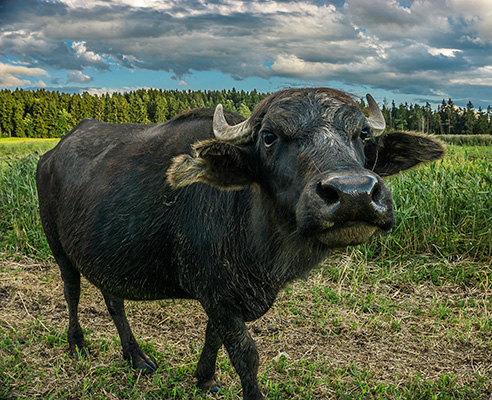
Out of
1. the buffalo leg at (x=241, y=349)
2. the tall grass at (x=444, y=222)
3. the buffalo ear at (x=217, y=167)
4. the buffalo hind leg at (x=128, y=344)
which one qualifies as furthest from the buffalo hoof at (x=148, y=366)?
the tall grass at (x=444, y=222)

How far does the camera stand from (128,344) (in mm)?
4164

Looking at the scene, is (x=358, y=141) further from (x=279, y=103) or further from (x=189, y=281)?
(x=189, y=281)

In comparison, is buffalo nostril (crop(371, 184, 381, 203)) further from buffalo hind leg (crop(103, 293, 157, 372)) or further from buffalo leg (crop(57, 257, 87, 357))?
buffalo leg (crop(57, 257, 87, 357))

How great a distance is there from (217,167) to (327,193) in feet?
2.70

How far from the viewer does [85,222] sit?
3.68 metres

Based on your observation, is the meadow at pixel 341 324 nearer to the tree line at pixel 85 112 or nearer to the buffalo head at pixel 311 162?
the buffalo head at pixel 311 162

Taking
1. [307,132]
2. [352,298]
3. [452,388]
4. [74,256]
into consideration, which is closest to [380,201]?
[307,132]

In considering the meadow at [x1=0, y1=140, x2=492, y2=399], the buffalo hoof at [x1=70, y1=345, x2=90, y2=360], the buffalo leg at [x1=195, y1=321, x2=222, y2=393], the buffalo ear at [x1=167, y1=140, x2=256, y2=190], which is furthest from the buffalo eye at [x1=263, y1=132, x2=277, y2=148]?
the buffalo hoof at [x1=70, y1=345, x2=90, y2=360]

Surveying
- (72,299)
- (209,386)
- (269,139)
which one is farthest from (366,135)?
(72,299)

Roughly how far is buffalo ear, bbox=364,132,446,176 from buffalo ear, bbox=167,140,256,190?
0.92m

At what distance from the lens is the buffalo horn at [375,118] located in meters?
2.97

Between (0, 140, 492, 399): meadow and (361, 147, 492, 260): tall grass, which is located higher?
(361, 147, 492, 260): tall grass

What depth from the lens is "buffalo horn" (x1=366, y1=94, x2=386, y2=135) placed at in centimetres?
297

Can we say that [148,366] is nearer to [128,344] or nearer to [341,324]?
[128,344]
